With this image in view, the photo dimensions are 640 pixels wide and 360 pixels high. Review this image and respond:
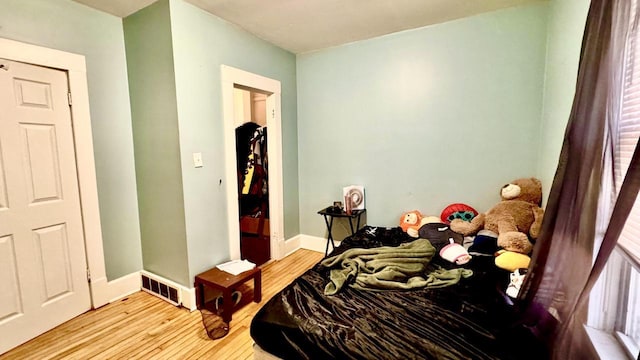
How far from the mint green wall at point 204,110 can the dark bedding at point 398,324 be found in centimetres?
103

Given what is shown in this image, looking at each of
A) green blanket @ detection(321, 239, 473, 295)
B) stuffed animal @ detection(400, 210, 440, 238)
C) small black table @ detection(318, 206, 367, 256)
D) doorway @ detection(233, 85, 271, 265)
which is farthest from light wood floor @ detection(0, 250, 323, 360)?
stuffed animal @ detection(400, 210, 440, 238)

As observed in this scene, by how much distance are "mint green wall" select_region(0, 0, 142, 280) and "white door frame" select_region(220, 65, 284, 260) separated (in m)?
0.84

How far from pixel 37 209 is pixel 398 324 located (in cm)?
246

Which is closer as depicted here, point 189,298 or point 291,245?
point 189,298

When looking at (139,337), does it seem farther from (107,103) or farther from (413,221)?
(413,221)

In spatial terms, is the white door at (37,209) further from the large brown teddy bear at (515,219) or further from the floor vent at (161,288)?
the large brown teddy bear at (515,219)

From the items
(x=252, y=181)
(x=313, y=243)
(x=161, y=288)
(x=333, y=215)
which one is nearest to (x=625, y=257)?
(x=333, y=215)

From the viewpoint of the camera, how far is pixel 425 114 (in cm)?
260

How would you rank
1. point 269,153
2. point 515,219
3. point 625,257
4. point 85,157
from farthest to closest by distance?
1. point 269,153
2. point 85,157
3. point 515,219
4. point 625,257

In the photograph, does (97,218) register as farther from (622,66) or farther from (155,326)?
(622,66)

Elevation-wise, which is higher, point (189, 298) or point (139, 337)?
point (189, 298)

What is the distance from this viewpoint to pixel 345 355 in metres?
1.14

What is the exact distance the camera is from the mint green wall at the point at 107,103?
73.9 inches

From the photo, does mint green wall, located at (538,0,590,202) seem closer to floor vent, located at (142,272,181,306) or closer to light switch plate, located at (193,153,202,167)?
light switch plate, located at (193,153,202,167)
